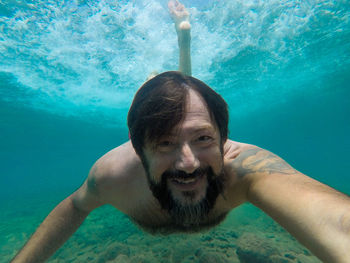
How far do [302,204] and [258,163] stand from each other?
0.63 metres

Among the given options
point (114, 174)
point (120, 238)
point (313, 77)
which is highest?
point (313, 77)

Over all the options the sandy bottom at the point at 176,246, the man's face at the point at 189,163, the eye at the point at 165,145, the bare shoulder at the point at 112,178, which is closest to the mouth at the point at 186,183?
the man's face at the point at 189,163

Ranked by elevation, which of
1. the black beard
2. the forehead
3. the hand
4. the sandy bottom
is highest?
the hand

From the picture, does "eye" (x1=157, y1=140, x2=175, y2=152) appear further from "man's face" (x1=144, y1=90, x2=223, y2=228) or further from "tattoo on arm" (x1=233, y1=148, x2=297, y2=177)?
"tattoo on arm" (x1=233, y1=148, x2=297, y2=177)

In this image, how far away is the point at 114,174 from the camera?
2344mm

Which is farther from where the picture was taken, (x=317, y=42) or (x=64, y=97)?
(x=64, y=97)

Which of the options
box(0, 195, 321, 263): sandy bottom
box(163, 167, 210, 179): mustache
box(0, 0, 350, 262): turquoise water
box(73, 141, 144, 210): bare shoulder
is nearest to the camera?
box(163, 167, 210, 179): mustache

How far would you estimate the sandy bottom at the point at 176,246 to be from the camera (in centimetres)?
460

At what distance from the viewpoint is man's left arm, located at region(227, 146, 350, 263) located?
112cm

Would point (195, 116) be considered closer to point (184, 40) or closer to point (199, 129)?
point (199, 129)

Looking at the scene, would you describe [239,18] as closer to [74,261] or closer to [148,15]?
[148,15]

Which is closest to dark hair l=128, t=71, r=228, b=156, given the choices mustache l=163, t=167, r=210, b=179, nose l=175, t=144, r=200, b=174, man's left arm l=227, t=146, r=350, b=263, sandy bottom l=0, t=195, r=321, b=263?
nose l=175, t=144, r=200, b=174

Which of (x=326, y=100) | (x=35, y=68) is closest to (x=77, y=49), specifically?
(x=35, y=68)

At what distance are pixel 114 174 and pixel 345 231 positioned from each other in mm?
2179
